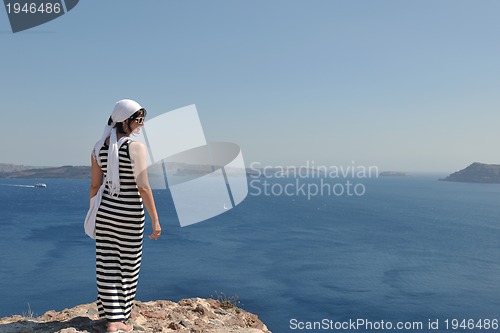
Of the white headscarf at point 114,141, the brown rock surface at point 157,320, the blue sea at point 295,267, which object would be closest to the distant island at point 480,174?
the blue sea at point 295,267

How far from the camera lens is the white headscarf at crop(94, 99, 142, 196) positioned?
3.20 m

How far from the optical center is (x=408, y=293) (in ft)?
92.0

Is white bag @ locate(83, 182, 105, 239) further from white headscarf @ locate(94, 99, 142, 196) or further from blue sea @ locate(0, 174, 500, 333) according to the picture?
blue sea @ locate(0, 174, 500, 333)

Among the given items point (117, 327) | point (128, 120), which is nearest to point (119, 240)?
point (117, 327)

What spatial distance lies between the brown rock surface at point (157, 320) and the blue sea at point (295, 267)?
15.0 metres

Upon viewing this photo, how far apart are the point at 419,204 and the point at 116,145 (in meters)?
83.0

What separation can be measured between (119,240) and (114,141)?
0.79m

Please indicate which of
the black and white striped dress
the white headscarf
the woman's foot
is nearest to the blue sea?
the woman's foot

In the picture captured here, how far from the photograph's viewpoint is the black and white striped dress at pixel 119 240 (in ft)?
10.7

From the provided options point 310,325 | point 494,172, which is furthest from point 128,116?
point 494,172

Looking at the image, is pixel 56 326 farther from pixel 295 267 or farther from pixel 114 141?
→ pixel 295 267

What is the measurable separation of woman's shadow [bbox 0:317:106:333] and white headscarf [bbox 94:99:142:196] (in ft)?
3.92

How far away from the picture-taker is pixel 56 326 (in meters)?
3.66

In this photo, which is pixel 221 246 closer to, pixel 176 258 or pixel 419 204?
pixel 176 258
